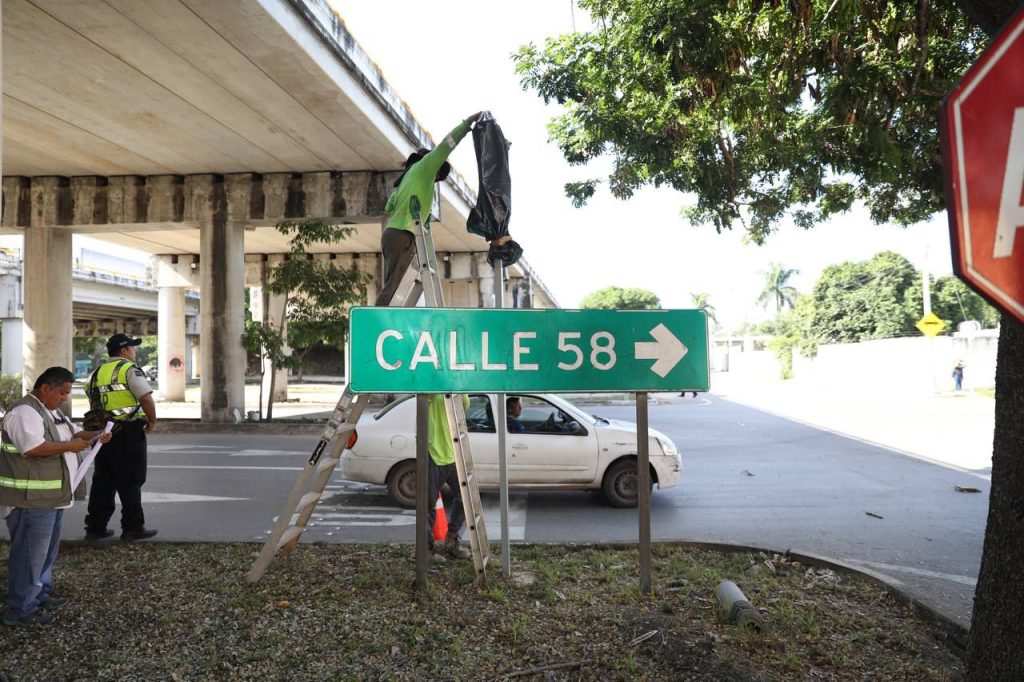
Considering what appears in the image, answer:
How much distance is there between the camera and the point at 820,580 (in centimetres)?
506

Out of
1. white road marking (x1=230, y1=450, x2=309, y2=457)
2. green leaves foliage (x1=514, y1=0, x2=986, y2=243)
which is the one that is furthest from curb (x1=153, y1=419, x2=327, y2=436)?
green leaves foliage (x1=514, y1=0, x2=986, y2=243)

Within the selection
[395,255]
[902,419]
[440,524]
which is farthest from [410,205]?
[902,419]

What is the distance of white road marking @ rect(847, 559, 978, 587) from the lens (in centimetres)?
525

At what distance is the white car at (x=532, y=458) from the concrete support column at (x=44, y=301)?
1269 centimetres

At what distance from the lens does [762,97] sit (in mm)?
7520

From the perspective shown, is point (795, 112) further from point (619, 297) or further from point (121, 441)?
point (619, 297)

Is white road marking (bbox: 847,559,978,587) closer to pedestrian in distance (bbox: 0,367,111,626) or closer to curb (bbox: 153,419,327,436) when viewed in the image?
pedestrian in distance (bbox: 0,367,111,626)

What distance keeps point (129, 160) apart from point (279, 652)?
1549 centimetres

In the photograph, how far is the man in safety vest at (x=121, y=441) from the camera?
6.18 metres

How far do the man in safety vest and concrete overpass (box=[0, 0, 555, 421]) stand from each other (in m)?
4.95

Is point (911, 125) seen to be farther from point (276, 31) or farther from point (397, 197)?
point (276, 31)

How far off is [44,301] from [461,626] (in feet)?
58.0

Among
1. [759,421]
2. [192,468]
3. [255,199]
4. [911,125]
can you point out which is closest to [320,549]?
[192,468]

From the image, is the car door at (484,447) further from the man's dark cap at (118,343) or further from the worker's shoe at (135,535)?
the man's dark cap at (118,343)
